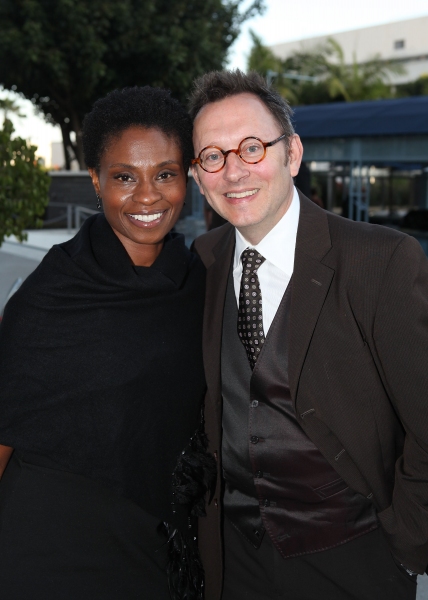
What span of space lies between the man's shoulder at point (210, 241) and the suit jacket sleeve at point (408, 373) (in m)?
0.80

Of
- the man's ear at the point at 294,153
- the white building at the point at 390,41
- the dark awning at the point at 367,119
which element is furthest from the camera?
the white building at the point at 390,41

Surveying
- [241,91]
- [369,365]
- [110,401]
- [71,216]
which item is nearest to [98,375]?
[110,401]

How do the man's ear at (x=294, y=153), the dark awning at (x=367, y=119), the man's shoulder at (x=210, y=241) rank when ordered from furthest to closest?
the dark awning at (x=367, y=119), the man's shoulder at (x=210, y=241), the man's ear at (x=294, y=153)

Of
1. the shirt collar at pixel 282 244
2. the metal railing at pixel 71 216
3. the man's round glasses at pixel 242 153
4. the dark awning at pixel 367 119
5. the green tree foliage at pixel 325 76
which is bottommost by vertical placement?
the metal railing at pixel 71 216

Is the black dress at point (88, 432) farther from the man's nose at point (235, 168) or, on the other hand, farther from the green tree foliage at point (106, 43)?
the green tree foliage at point (106, 43)

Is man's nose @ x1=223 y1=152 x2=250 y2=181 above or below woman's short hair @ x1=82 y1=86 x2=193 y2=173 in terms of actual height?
below

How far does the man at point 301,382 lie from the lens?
6.66 ft

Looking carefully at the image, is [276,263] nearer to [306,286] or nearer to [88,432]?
[306,286]

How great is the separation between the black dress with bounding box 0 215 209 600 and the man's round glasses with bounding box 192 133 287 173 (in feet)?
1.51

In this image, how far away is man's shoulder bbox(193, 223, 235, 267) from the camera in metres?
2.65

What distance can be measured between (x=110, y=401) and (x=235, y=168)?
2.89 ft

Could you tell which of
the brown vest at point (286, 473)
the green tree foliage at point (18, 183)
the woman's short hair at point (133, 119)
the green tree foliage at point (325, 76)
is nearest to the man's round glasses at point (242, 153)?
the woman's short hair at point (133, 119)

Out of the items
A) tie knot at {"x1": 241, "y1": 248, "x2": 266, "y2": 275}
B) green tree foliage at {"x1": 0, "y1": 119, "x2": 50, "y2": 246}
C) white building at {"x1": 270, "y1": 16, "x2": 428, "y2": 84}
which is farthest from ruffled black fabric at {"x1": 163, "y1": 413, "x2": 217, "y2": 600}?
white building at {"x1": 270, "y1": 16, "x2": 428, "y2": 84}

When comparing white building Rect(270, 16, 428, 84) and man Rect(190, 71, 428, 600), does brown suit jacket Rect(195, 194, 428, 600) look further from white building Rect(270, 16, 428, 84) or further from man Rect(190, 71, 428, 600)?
white building Rect(270, 16, 428, 84)
